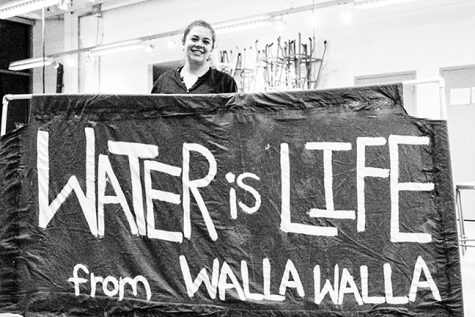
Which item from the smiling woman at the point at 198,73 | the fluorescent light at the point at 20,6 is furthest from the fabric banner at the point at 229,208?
the fluorescent light at the point at 20,6

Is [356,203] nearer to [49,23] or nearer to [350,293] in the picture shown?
[350,293]

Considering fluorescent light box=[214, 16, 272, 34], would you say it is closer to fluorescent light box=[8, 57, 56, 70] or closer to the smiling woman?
fluorescent light box=[8, 57, 56, 70]

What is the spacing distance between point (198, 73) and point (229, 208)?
2.56 feet

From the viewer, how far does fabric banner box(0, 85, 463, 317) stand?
1.83 m

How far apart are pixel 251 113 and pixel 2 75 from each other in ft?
37.0

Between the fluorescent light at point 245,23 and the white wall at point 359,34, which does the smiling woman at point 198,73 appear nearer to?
the fluorescent light at point 245,23

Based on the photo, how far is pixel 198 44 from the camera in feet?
7.98

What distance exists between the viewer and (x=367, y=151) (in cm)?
188

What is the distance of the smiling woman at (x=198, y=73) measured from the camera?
244 cm

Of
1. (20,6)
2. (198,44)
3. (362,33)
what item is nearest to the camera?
(198,44)

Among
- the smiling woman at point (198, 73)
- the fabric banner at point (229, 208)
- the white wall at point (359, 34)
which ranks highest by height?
the white wall at point (359, 34)

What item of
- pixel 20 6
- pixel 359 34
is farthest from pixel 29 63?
pixel 359 34

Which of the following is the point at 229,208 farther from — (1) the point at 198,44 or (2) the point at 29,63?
(2) the point at 29,63

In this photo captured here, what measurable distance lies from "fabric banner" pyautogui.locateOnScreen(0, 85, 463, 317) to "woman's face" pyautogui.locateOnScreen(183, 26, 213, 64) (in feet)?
1.47
